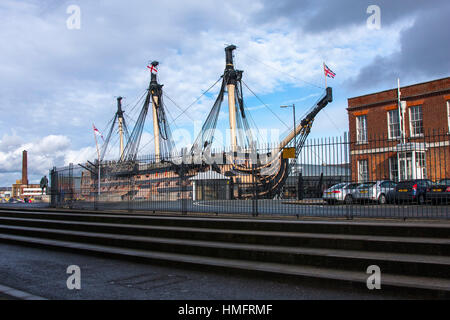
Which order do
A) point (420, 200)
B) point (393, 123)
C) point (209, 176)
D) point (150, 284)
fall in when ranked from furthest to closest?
point (393, 123) < point (209, 176) < point (420, 200) < point (150, 284)


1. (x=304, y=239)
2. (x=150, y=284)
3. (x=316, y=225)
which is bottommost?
Result: (x=150, y=284)

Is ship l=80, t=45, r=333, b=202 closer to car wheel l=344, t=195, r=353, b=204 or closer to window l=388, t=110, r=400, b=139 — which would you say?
car wheel l=344, t=195, r=353, b=204

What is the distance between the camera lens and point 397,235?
732cm

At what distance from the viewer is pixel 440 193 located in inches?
432

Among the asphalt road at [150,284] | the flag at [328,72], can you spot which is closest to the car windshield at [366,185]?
the asphalt road at [150,284]

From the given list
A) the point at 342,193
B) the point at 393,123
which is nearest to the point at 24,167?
the point at 393,123

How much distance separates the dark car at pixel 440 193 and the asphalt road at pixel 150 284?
5982mm

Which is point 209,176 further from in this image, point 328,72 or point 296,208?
point 328,72

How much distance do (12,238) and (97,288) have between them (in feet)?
21.0

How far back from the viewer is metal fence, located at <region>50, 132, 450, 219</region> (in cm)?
1036

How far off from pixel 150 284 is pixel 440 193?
28.8 feet

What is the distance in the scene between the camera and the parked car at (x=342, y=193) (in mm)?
10742
